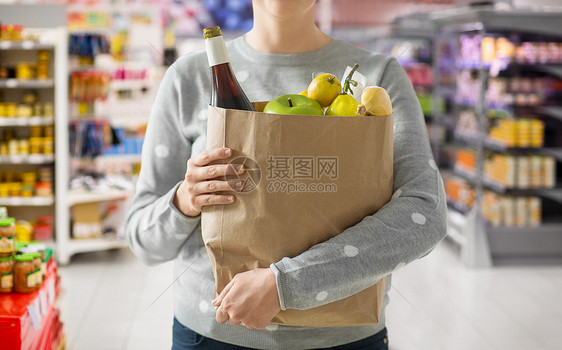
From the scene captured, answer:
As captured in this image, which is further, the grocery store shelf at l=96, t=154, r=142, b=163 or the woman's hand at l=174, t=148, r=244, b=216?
the grocery store shelf at l=96, t=154, r=142, b=163

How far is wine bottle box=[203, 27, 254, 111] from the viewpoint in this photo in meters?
1.07

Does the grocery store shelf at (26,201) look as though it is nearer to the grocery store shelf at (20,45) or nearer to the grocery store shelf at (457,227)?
the grocery store shelf at (20,45)

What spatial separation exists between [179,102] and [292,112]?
37 cm

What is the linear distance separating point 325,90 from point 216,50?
194 millimetres

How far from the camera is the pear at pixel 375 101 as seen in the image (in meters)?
1.03

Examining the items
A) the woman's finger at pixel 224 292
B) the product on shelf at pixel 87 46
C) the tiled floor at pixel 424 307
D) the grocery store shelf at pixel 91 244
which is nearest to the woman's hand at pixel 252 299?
the woman's finger at pixel 224 292

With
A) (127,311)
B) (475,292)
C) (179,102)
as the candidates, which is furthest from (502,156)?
(179,102)

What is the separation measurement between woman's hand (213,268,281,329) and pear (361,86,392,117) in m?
0.31

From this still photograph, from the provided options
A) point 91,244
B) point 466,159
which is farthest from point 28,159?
point 466,159

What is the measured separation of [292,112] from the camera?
100 cm

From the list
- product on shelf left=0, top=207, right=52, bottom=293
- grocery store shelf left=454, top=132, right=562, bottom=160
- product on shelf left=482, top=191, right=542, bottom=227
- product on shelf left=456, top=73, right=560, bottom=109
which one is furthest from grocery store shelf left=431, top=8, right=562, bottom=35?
product on shelf left=0, top=207, right=52, bottom=293
